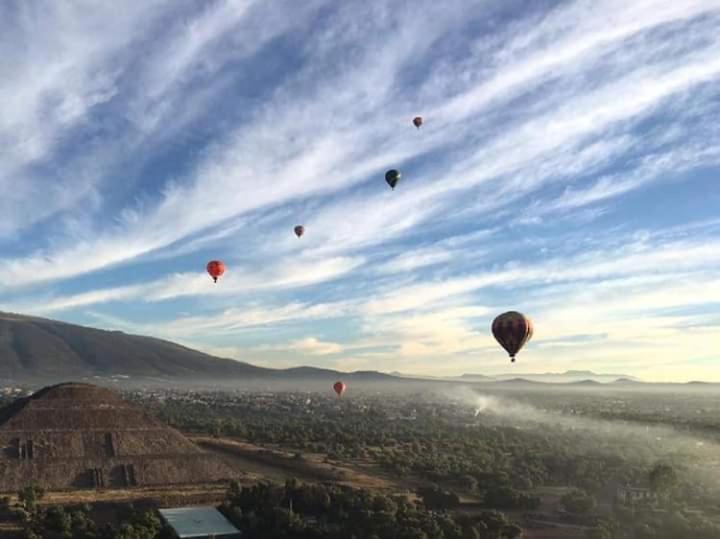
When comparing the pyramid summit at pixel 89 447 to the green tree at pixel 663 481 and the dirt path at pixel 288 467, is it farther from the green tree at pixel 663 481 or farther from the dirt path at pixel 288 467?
the green tree at pixel 663 481

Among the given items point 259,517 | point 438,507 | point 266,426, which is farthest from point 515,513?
point 266,426

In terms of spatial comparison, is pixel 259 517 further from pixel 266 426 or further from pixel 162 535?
pixel 266 426

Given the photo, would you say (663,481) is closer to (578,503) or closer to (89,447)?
(578,503)

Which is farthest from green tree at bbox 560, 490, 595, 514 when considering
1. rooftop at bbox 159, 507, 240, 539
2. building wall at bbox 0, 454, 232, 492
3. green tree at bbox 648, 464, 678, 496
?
building wall at bbox 0, 454, 232, 492

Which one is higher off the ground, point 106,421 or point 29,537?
point 106,421

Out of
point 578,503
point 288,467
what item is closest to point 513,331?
point 578,503
